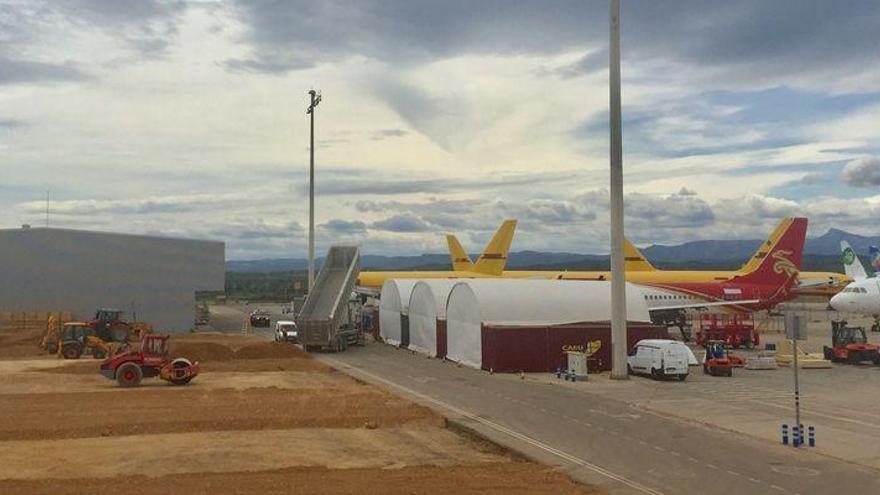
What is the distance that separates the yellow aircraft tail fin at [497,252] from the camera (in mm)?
94625

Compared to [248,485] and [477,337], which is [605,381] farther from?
[248,485]

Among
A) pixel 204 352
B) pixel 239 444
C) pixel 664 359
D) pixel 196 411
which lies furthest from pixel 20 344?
pixel 664 359

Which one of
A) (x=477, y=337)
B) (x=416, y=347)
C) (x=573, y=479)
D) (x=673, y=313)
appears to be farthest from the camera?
(x=673, y=313)

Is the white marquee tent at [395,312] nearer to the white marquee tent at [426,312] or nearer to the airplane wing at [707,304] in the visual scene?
the white marquee tent at [426,312]

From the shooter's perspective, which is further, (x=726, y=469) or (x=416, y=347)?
(x=416, y=347)

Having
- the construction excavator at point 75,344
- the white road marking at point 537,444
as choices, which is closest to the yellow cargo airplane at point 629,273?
the construction excavator at point 75,344

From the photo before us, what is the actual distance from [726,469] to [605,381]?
19218mm

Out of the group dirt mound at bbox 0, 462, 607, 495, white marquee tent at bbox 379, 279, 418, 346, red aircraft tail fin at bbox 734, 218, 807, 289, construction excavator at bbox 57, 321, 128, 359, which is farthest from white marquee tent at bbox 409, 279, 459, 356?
red aircraft tail fin at bbox 734, 218, 807, 289

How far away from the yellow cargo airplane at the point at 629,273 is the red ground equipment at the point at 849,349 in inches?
980

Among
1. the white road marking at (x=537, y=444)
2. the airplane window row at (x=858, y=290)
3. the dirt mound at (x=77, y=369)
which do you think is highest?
the airplane window row at (x=858, y=290)

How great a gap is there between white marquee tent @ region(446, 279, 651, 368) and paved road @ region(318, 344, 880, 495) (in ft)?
26.4

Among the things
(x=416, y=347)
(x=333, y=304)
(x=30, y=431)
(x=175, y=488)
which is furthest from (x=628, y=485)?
(x=333, y=304)

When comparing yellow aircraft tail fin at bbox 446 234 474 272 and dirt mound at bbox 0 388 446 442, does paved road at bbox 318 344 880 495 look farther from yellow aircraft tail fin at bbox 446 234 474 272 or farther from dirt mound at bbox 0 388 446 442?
yellow aircraft tail fin at bbox 446 234 474 272

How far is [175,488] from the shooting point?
647 inches
